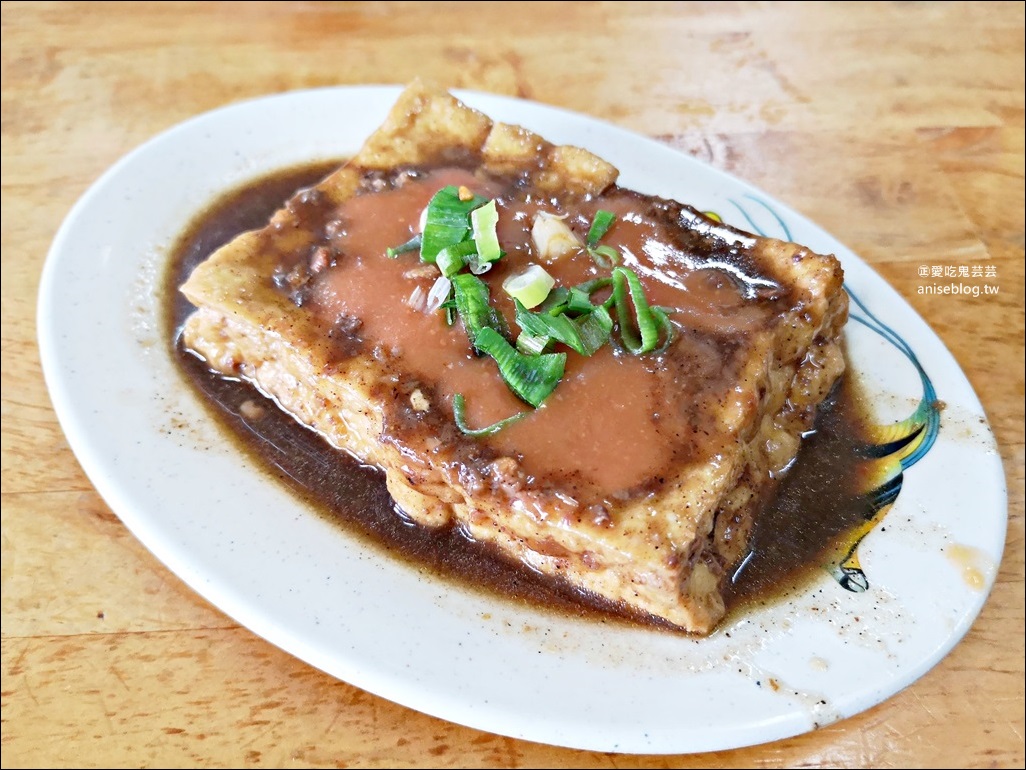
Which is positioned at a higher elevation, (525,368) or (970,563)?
(525,368)

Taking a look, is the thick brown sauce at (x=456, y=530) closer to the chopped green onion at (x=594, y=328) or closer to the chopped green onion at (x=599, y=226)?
the chopped green onion at (x=594, y=328)

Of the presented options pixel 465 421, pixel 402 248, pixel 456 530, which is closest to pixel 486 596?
pixel 456 530

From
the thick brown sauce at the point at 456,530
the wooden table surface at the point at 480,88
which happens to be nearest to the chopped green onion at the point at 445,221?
the thick brown sauce at the point at 456,530

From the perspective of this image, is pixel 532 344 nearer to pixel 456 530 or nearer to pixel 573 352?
pixel 573 352

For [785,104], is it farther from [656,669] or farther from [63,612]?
[63,612]

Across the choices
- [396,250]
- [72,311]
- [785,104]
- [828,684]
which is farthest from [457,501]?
[785,104]

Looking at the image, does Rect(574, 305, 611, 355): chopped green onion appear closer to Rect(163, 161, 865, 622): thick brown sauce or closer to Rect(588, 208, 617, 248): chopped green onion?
Rect(588, 208, 617, 248): chopped green onion
